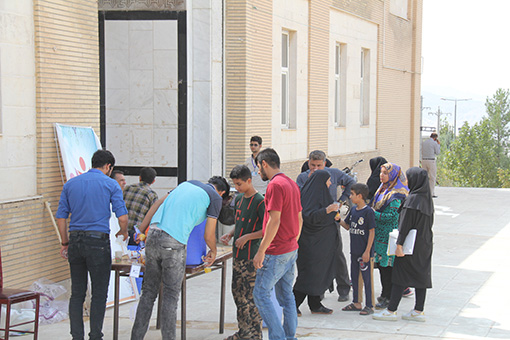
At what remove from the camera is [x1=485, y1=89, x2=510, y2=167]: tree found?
83.1 m

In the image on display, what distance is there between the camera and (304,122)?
1678 centimetres

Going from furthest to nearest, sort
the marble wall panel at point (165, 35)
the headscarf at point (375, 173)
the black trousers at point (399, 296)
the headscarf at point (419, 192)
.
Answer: the marble wall panel at point (165, 35) → the headscarf at point (375, 173) → the black trousers at point (399, 296) → the headscarf at point (419, 192)

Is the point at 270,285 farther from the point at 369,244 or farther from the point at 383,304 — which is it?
the point at 383,304

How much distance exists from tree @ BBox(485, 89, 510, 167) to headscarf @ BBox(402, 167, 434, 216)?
3067 inches

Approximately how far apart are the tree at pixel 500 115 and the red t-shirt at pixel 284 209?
7926 centimetres

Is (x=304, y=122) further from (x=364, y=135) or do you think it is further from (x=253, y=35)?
(x=364, y=135)

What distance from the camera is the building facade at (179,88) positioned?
8.35 m

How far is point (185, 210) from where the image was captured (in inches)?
253

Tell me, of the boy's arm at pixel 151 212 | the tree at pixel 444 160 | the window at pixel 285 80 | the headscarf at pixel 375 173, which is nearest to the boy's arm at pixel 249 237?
the boy's arm at pixel 151 212

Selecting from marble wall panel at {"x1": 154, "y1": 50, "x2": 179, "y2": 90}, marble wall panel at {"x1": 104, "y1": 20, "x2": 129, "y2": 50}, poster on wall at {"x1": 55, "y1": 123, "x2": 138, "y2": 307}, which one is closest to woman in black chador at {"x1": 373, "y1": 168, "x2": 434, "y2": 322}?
poster on wall at {"x1": 55, "y1": 123, "x2": 138, "y2": 307}

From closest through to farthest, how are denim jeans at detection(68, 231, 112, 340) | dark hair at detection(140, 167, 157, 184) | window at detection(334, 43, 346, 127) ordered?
1. denim jeans at detection(68, 231, 112, 340)
2. dark hair at detection(140, 167, 157, 184)
3. window at detection(334, 43, 346, 127)

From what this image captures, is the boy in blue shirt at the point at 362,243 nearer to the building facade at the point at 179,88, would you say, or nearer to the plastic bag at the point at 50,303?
the plastic bag at the point at 50,303

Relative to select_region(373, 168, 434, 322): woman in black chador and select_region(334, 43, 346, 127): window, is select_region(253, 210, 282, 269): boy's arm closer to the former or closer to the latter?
select_region(373, 168, 434, 322): woman in black chador

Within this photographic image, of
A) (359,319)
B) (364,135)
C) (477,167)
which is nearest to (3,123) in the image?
(359,319)
